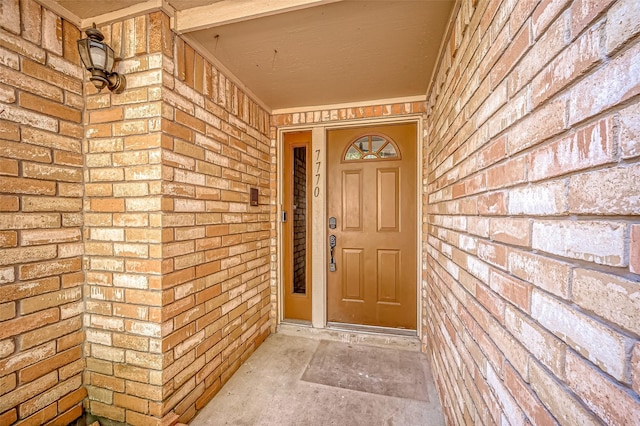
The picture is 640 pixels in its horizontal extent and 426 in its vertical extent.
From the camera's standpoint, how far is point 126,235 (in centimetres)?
143

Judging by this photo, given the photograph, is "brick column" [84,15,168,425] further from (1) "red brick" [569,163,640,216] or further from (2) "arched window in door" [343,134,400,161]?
(2) "arched window in door" [343,134,400,161]

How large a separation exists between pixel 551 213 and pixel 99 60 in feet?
6.55

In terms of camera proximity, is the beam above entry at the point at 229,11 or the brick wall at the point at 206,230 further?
the brick wall at the point at 206,230

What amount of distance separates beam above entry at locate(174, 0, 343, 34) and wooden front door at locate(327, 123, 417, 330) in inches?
56.0

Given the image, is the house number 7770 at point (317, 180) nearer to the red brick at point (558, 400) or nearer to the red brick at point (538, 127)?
the red brick at point (538, 127)

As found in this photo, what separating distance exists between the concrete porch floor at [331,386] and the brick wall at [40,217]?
829mm

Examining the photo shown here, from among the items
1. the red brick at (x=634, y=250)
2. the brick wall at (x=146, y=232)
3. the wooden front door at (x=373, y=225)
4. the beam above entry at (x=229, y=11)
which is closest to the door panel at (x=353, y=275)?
the wooden front door at (x=373, y=225)

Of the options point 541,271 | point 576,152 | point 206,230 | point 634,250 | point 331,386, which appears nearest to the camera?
point 634,250

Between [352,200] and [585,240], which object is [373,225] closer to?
[352,200]

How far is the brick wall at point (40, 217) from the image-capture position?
118 centimetres

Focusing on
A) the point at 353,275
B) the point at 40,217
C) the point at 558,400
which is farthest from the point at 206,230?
the point at 558,400

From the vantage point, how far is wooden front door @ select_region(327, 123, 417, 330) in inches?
100

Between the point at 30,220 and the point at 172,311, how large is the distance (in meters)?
0.82

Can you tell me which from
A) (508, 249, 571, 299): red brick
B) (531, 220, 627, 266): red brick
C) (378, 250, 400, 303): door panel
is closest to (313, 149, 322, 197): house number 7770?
(378, 250, 400, 303): door panel
